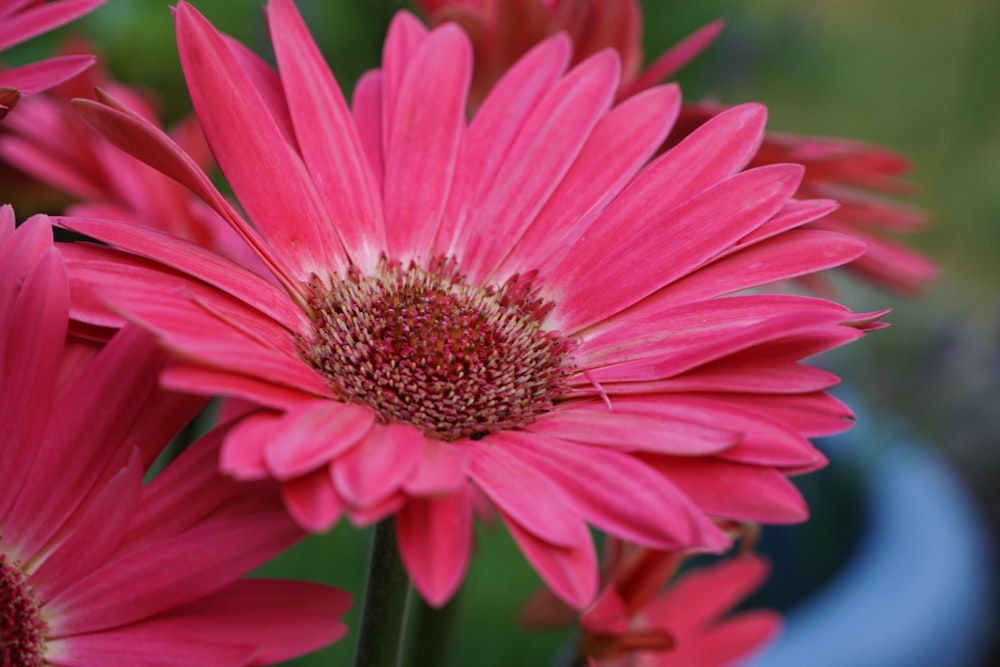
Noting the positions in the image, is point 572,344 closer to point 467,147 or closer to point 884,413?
point 467,147

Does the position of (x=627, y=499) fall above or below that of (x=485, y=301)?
below

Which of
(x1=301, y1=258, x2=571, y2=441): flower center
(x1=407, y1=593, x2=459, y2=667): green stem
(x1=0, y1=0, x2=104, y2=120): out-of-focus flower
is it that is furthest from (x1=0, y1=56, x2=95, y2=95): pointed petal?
(x1=407, y1=593, x2=459, y2=667): green stem

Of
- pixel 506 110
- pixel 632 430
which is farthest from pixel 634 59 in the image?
pixel 632 430

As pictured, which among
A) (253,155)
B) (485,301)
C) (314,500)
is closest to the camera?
Answer: (314,500)

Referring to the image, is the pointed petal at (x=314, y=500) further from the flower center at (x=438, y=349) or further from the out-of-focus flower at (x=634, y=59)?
the out-of-focus flower at (x=634, y=59)

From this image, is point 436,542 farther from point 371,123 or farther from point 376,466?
point 371,123

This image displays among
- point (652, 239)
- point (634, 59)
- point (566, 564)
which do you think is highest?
point (634, 59)
